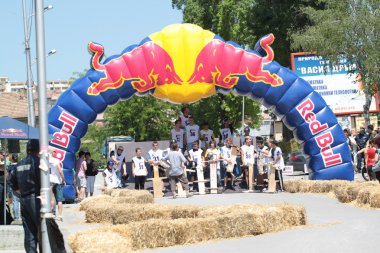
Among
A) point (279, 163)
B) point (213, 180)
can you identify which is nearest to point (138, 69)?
point (213, 180)

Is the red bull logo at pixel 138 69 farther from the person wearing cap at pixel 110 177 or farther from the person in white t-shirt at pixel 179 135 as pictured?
the person wearing cap at pixel 110 177

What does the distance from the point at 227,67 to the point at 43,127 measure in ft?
46.2

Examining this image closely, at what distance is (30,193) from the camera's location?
11.4 metres

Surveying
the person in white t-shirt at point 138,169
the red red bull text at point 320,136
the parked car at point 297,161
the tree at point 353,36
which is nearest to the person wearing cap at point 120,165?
the person in white t-shirt at point 138,169

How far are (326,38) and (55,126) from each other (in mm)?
17342

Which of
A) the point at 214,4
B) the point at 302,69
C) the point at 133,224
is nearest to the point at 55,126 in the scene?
the point at 133,224

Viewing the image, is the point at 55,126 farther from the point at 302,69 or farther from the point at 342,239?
the point at 302,69

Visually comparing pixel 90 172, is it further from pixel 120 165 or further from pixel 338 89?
pixel 338 89

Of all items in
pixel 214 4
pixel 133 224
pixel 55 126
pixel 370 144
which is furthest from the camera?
pixel 214 4

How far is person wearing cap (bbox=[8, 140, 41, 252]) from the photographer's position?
37.2 ft

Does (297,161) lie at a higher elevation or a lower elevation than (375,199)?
higher

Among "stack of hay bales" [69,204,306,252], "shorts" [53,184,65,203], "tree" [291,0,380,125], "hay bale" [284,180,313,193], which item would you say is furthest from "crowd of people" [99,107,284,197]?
"tree" [291,0,380,125]

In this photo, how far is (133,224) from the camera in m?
13.2

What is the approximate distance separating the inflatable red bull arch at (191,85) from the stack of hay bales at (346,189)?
1490 millimetres
